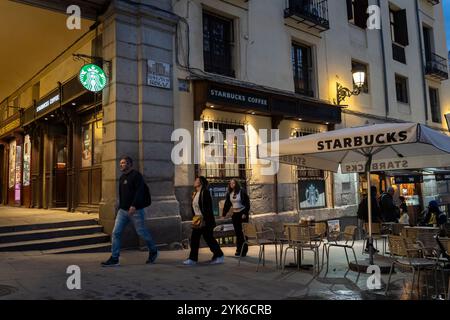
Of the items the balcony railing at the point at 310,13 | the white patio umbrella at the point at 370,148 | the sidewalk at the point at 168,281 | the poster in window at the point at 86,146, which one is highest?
the balcony railing at the point at 310,13

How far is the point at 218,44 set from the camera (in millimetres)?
11789

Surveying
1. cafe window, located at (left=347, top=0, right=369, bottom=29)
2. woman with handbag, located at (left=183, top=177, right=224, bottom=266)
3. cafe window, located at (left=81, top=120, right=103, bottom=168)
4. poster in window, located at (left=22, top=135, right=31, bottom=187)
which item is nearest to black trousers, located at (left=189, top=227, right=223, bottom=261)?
woman with handbag, located at (left=183, top=177, right=224, bottom=266)

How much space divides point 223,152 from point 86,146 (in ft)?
13.2

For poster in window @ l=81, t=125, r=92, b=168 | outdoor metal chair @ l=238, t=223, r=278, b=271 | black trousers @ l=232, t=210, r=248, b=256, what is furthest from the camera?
poster in window @ l=81, t=125, r=92, b=168

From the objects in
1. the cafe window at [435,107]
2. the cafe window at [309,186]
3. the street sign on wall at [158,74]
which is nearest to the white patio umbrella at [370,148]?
the street sign on wall at [158,74]

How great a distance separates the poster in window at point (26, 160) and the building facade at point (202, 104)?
45 millimetres

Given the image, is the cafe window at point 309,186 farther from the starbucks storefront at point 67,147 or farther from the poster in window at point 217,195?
the starbucks storefront at point 67,147

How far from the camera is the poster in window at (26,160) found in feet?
50.5

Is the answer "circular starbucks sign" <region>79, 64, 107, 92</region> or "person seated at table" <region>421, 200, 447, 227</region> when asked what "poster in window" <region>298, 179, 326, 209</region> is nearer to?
"person seated at table" <region>421, 200, 447, 227</region>

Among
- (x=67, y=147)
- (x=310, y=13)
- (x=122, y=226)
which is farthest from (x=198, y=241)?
(x=310, y=13)

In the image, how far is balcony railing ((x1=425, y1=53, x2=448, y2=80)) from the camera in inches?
785

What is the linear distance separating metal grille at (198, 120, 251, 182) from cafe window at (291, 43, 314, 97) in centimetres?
335

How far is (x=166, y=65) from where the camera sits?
10.0 metres

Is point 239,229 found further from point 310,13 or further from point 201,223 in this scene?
point 310,13
